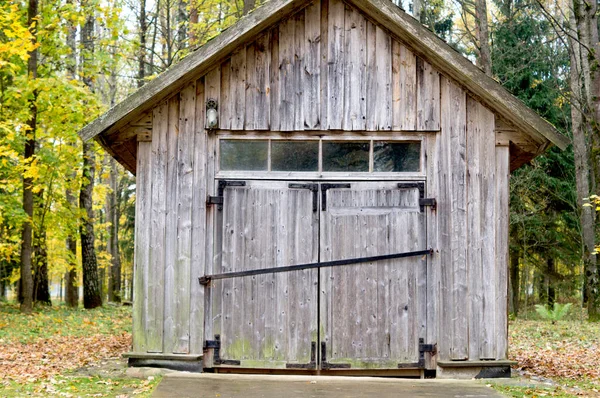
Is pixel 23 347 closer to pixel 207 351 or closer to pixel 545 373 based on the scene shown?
pixel 207 351

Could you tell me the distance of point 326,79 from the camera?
9.43 meters

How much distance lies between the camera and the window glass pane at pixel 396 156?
9406 millimetres

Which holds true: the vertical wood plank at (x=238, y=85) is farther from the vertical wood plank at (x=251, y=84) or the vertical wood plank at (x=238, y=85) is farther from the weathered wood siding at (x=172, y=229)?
the weathered wood siding at (x=172, y=229)

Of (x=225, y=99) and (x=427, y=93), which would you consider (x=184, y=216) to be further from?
(x=427, y=93)

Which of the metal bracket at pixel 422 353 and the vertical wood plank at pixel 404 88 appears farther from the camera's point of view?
the vertical wood plank at pixel 404 88

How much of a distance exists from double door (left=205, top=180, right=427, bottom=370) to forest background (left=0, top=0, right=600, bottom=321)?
14.2 feet

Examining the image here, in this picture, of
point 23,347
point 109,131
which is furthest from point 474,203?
point 23,347

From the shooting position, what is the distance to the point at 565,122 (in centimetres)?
2453

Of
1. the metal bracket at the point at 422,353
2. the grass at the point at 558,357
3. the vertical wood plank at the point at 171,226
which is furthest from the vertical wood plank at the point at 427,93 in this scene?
the grass at the point at 558,357

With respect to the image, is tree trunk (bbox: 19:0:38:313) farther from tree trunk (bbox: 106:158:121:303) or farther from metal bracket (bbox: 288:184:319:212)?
tree trunk (bbox: 106:158:121:303)

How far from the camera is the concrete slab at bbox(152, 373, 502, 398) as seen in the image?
296 inches

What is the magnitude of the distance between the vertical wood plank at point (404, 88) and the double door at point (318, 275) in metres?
0.86

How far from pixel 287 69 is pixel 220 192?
1.92 metres

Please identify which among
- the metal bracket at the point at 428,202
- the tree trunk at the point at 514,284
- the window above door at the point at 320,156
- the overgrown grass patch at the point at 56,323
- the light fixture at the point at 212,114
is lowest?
the overgrown grass patch at the point at 56,323
